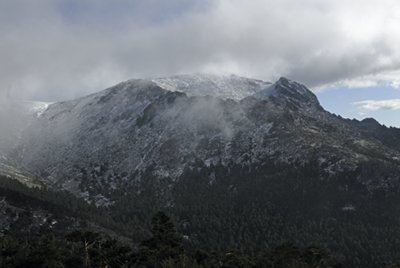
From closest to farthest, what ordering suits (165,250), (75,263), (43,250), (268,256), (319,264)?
(43,250)
(75,263)
(165,250)
(319,264)
(268,256)

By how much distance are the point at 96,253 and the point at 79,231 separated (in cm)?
789

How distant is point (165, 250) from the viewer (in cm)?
12875

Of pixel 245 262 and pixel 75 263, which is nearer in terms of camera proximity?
pixel 75 263

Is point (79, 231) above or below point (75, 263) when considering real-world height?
above

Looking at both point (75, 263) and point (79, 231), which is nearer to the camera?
point (79, 231)

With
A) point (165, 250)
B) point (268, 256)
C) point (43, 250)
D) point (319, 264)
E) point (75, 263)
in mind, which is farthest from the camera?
point (268, 256)

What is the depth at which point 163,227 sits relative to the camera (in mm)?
130125

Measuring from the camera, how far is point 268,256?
16288 centimetres

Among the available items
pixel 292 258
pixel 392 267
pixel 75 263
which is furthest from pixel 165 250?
pixel 392 267

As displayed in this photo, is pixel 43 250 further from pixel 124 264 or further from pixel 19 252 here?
A: pixel 124 264

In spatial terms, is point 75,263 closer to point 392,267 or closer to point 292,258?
point 292,258

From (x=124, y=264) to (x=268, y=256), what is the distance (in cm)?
6077

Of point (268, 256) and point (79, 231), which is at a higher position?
point (79, 231)

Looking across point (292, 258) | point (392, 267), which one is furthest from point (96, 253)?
point (392, 267)
